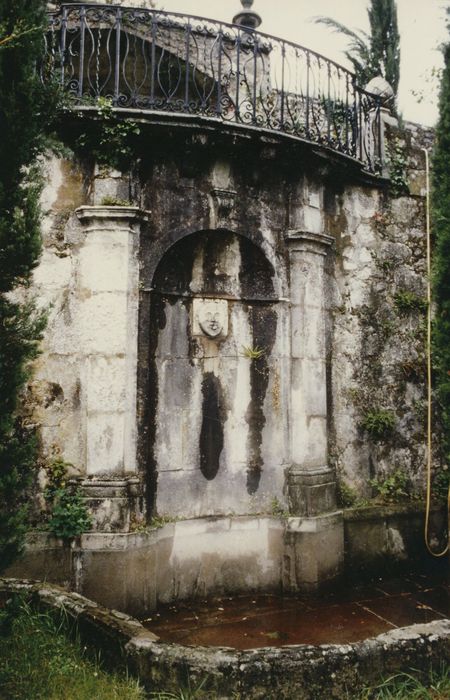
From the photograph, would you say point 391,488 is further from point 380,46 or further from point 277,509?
point 380,46

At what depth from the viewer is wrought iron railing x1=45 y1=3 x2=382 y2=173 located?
5.90 m

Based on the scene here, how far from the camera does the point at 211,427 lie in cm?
659

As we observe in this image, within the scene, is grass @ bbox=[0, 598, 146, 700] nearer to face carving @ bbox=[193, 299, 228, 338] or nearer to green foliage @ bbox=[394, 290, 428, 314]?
face carving @ bbox=[193, 299, 228, 338]

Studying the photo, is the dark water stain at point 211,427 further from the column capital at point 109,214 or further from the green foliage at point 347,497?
the column capital at point 109,214

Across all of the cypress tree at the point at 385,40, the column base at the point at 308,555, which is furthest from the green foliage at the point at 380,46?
the column base at the point at 308,555

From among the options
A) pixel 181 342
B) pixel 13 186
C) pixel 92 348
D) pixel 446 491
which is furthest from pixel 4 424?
pixel 446 491

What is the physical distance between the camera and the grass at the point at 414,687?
3.76m

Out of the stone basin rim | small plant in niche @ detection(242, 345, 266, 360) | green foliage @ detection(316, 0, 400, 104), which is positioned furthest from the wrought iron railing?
green foliage @ detection(316, 0, 400, 104)

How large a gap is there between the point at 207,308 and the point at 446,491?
12.6ft

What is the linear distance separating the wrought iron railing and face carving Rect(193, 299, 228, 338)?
193cm

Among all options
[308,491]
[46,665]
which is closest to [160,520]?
[308,491]

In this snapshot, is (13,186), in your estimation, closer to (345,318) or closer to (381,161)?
(345,318)

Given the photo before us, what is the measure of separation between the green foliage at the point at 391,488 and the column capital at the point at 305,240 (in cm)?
286

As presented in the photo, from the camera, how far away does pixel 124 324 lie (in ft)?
18.9
